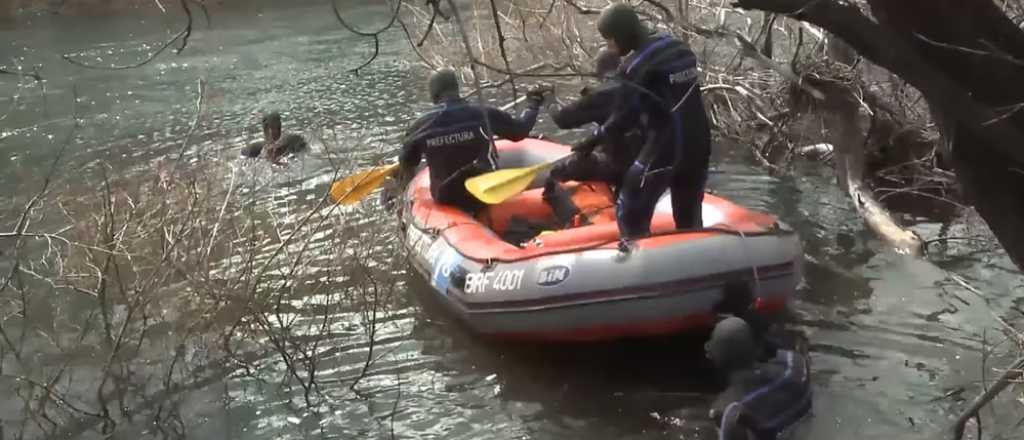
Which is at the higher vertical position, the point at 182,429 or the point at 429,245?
the point at 429,245

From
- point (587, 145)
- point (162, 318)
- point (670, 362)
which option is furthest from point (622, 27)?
point (162, 318)

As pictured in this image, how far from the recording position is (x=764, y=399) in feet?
13.4

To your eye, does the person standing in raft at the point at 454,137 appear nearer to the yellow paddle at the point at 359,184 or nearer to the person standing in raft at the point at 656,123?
the yellow paddle at the point at 359,184

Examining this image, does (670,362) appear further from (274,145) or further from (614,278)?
(274,145)

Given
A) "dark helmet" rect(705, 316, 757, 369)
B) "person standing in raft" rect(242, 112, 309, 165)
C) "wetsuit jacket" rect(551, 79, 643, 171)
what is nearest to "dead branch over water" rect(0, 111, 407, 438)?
"wetsuit jacket" rect(551, 79, 643, 171)

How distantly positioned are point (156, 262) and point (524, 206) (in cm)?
248

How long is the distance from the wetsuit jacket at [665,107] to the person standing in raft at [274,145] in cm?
350

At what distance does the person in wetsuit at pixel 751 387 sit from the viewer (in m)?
3.97

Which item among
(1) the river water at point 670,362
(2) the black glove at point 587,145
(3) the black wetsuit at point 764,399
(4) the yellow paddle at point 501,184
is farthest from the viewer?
(4) the yellow paddle at point 501,184

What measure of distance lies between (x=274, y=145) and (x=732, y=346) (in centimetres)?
501

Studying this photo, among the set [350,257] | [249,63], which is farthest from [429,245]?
[249,63]

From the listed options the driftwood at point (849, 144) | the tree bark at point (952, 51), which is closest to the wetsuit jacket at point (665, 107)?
the driftwood at point (849, 144)

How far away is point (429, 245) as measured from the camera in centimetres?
592

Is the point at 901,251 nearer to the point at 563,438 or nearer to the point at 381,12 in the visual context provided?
the point at 563,438
